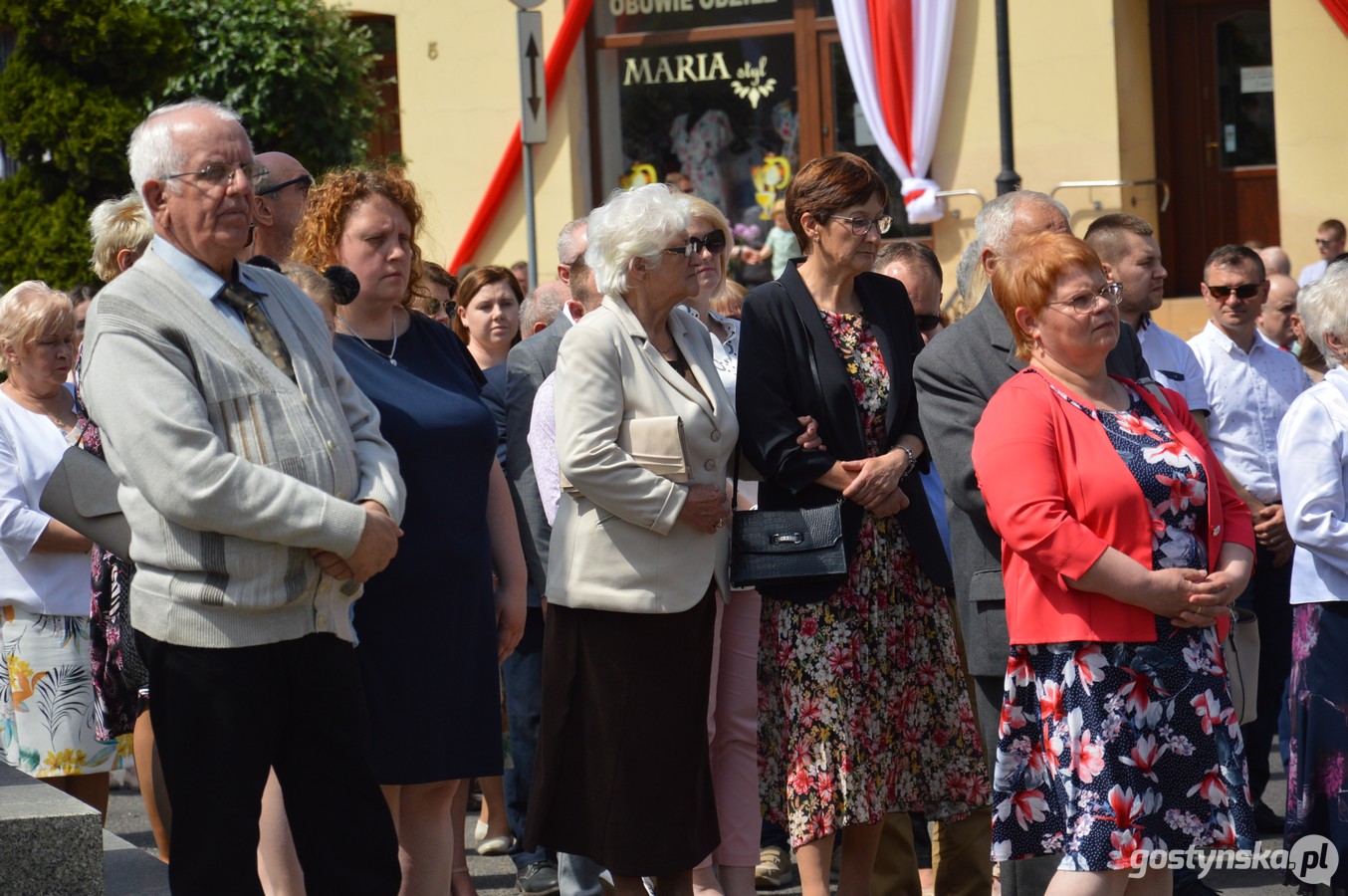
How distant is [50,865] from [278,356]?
130 centimetres

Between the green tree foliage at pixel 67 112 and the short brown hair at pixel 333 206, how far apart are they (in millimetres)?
7481

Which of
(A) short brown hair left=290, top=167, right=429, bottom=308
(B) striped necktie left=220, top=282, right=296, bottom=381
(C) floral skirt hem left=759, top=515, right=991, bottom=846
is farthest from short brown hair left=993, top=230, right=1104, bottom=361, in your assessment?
(B) striped necktie left=220, top=282, right=296, bottom=381

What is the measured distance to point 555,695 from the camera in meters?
4.75

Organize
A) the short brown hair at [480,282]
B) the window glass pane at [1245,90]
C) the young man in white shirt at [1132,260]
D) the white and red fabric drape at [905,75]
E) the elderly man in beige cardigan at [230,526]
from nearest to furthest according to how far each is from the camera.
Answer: the elderly man in beige cardigan at [230,526] → the young man in white shirt at [1132,260] → the short brown hair at [480,282] → the white and red fabric drape at [905,75] → the window glass pane at [1245,90]

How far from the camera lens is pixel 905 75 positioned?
1412 centimetres

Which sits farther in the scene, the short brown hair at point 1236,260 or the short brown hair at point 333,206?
the short brown hair at point 1236,260

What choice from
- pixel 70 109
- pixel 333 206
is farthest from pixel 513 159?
pixel 333 206

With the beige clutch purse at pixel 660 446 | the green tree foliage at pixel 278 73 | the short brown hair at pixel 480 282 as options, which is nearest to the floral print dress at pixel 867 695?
the beige clutch purse at pixel 660 446

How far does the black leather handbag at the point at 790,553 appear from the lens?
479 cm

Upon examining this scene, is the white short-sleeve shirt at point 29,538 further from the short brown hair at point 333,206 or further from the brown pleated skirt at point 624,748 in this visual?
the brown pleated skirt at point 624,748

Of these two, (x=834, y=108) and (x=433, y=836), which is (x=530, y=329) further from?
(x=834, y=108)

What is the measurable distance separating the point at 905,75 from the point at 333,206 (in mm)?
10244

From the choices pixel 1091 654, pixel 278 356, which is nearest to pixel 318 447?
pixel 278 356

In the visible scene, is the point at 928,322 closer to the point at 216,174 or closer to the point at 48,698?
the point at 48,698
